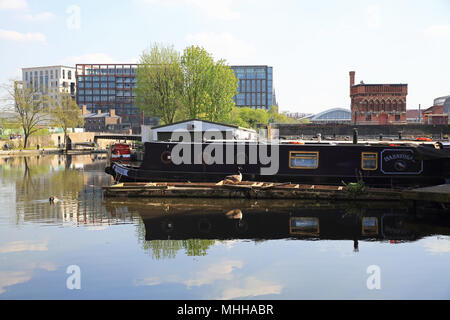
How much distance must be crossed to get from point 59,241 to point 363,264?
9.66 meters

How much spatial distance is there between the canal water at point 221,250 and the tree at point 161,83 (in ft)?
118

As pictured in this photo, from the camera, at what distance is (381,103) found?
286ft

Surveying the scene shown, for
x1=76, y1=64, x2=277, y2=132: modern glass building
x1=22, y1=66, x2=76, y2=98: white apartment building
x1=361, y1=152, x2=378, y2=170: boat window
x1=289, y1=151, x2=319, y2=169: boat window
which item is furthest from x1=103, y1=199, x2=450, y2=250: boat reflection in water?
x1=22, y1=66, x2=76, y2=98: white apartment building

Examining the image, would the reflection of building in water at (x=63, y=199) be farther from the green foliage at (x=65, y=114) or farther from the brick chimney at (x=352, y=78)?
the brick chimney at (x=352, y=78)

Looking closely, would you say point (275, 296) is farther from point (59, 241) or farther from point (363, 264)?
point (59, 241)

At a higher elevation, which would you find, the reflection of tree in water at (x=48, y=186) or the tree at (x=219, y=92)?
the tree at (x=219, y=92)

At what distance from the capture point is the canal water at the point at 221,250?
10.7 meters

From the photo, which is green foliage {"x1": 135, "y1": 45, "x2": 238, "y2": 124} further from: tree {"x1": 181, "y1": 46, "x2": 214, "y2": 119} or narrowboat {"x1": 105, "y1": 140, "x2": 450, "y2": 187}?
narrowboat {"x1": 105, "y1": 140, "x2": 450, "y2": 187}

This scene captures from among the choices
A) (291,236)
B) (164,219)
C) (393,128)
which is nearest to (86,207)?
(164,219)

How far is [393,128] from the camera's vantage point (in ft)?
253

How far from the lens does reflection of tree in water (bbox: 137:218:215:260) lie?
13.6 metres

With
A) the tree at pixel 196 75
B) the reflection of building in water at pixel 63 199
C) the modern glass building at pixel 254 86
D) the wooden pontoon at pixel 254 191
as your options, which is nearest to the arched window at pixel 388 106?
the tree at pixel 196 75

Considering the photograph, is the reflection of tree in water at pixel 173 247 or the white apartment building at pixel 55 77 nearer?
the reflection of tree in water at pixel 173 247

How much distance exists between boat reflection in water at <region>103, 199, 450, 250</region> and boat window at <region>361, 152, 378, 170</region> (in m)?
2.87
